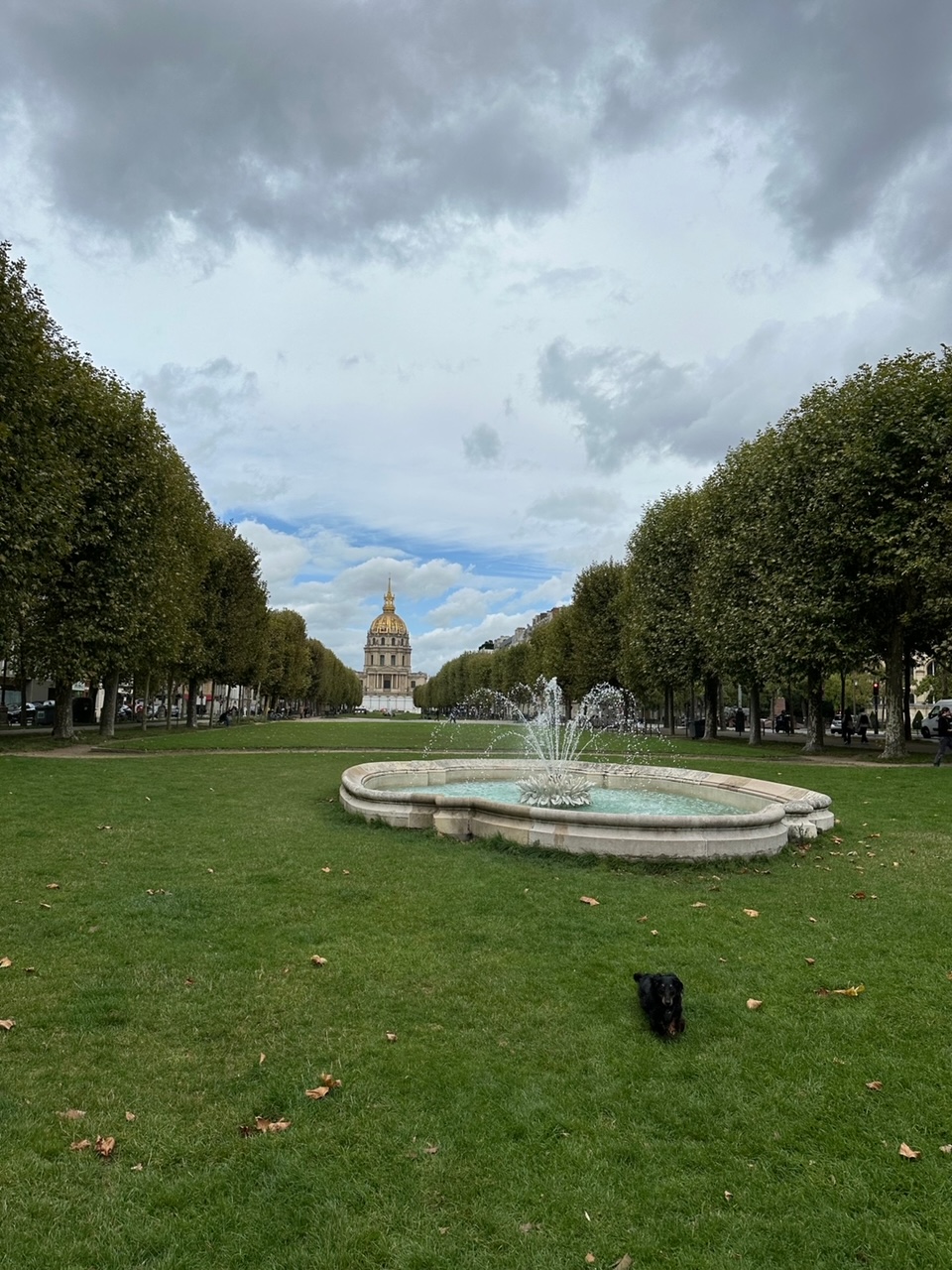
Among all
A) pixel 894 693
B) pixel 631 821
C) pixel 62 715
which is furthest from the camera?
pixel 62 715

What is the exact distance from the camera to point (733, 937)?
23.4 ft

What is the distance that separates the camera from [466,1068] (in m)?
4.77

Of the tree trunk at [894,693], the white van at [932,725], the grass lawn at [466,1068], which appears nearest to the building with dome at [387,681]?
the white van at [932,725]

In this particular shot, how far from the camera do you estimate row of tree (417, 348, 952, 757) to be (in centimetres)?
2445

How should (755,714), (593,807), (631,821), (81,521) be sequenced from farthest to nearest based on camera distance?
(755,714) → (81,521) → (593,807) → (631,821)

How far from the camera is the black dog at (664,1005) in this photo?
516 cm

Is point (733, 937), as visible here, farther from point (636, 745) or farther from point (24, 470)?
point (636, 745)

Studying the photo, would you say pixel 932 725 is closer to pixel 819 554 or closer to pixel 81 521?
pixel 819 554

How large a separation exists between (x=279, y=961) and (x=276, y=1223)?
3.02 metres

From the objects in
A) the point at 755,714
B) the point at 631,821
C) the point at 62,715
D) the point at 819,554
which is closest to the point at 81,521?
the point at 62,715

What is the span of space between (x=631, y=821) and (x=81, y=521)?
23081 mm

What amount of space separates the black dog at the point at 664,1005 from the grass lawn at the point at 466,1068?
12cm

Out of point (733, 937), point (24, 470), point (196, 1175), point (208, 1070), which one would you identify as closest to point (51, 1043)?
point (208, 1070)

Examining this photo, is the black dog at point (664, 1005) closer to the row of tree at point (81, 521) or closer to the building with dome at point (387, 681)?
the row of tree at point (81, 521)
